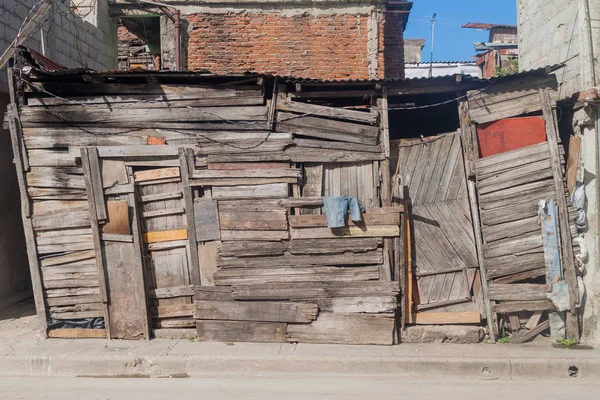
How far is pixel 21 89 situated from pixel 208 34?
15.7ft

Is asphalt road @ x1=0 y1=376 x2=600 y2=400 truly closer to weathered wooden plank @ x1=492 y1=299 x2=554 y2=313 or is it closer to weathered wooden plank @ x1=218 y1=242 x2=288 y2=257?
weathered wooden plank @ x1=492 y1=299 x2=554 y2=313

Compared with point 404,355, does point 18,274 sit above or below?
above

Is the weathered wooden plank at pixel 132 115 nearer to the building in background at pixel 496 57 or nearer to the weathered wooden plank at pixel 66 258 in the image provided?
the weathered wooden plank at pixel 66 258

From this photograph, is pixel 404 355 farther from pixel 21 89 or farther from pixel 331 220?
pixel 21 89

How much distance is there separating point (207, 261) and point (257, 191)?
1.19 metres

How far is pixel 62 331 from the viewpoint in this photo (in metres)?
7.30

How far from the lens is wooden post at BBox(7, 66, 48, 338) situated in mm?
7094

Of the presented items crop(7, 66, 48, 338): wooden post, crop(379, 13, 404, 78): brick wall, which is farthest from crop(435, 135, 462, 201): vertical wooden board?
crop(379, 13, 404, 78): brick wall

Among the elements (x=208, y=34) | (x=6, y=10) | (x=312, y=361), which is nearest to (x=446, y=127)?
(x=312, y=361)

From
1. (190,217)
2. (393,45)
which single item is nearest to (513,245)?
(190,217)

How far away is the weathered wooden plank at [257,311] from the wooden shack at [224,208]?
0.01 metres

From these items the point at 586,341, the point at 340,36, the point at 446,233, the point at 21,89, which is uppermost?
the point at 340,36

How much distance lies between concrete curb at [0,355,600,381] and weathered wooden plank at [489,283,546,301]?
2.99 ft

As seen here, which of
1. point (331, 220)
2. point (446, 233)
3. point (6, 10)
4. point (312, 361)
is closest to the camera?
point (312, 361)
